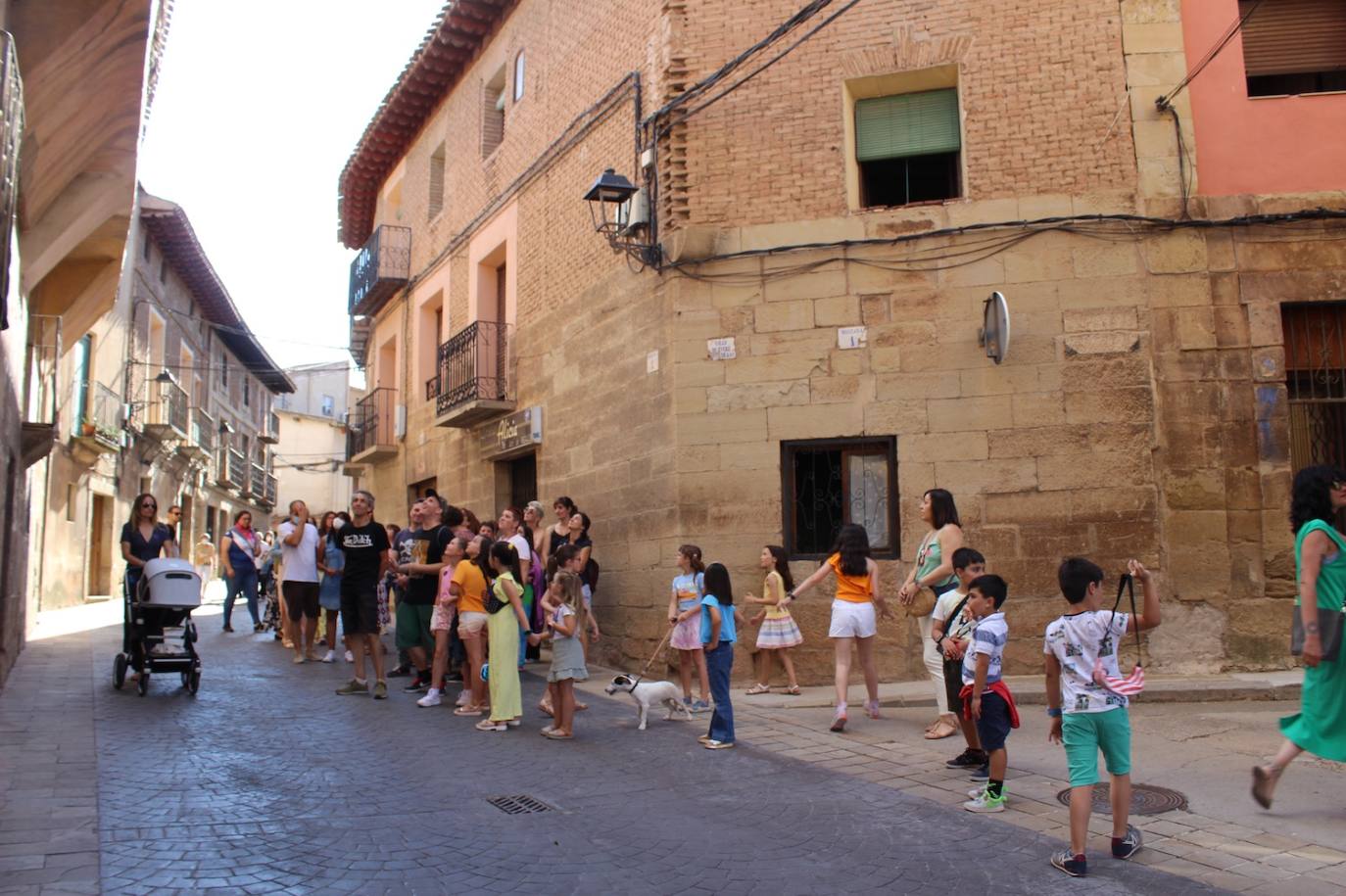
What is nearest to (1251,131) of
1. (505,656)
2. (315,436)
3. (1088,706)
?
(1088,706)

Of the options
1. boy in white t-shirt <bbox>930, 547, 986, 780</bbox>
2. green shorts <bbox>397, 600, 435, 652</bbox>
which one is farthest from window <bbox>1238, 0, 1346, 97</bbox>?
green shorts <bbox>397, 600, 435, 652</bbox>

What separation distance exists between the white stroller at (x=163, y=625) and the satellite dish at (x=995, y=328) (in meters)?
6.81

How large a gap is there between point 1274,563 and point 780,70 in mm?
6069

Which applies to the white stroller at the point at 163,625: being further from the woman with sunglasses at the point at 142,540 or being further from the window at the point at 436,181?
the window at the point at 436,181

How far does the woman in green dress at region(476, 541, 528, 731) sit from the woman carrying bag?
8.92ft

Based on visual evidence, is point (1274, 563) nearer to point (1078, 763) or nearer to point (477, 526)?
point (1078, 763)

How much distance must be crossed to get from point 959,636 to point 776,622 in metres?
3.07

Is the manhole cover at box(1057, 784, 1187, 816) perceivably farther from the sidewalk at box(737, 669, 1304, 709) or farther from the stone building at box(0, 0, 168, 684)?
the stone building at box(0, 0, 168, 684)

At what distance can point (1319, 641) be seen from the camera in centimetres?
486

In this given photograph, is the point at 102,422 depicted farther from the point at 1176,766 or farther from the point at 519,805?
the point at 1176,766

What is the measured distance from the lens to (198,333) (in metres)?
29.8

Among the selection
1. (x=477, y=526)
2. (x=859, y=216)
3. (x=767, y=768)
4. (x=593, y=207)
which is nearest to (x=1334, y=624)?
(x=767, y=768)

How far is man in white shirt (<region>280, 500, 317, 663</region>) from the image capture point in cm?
1045

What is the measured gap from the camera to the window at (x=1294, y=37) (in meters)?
9.55
